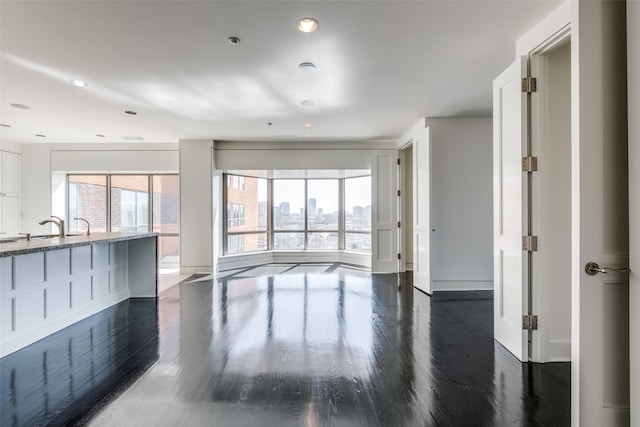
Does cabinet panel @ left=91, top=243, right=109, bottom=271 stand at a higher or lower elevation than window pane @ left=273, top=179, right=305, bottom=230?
lower

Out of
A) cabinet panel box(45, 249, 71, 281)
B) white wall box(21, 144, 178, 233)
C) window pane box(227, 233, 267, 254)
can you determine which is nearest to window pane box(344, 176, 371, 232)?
window pane box(227, 233, 267, 254)

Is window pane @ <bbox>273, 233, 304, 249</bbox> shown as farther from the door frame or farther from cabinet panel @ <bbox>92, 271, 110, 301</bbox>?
the door frame

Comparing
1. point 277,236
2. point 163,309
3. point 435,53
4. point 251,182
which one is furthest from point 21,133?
point 435,53

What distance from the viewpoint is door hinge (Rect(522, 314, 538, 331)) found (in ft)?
7.82

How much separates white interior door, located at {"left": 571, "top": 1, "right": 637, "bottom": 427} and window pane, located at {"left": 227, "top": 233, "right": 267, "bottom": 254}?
607 cm

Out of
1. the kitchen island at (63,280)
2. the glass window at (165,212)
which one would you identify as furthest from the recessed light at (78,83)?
the glass window at (165,212)

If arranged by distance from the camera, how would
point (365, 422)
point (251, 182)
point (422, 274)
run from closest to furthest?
point (365, 422) < point (422, 274) < point (251, 182)

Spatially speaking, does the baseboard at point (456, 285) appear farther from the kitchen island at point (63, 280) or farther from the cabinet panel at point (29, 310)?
the cabinet panel at point (29, 310)

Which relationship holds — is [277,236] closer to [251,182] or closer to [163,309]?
[251,182]

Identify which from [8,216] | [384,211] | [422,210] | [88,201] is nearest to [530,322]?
[422,210]

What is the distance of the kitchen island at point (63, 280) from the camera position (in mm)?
2504

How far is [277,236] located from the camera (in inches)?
289

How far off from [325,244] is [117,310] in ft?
14.9

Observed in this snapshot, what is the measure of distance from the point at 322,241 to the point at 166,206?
3.67 m
